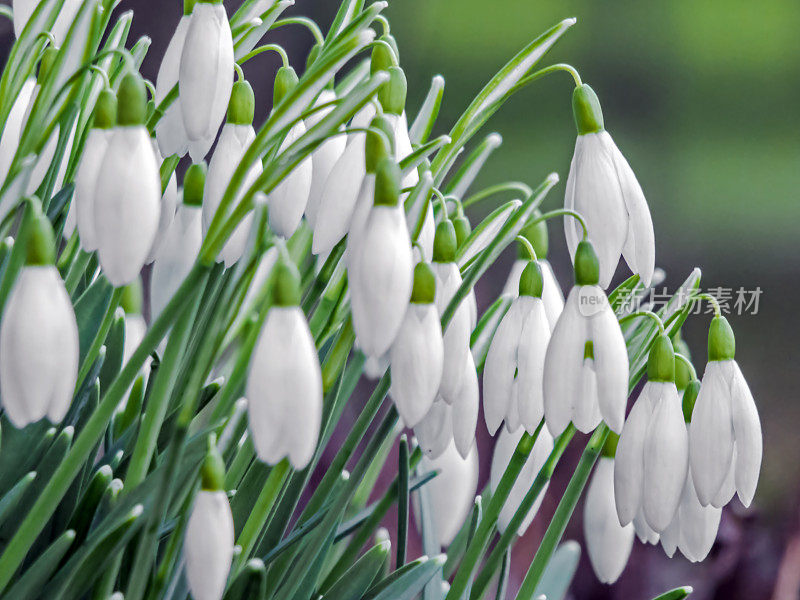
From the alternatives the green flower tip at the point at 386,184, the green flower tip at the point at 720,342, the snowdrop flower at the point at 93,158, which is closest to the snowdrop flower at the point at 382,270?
the green flower tip at the point at 386,184

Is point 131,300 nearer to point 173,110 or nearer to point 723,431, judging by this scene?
point 173,110

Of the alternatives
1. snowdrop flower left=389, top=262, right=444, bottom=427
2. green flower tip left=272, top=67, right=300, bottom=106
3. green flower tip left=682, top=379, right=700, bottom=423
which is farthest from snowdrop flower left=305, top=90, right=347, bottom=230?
green flower tip left=682, top=379, right=700, bottom=423

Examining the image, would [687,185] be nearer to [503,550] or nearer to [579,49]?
[579,49]

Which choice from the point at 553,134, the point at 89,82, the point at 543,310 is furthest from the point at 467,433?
the point at 553,134

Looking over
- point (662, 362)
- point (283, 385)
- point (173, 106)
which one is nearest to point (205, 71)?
point (173, 106)

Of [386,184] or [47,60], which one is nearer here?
[386,184]

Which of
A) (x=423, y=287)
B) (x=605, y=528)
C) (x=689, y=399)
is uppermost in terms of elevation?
(x=423, y=287)
